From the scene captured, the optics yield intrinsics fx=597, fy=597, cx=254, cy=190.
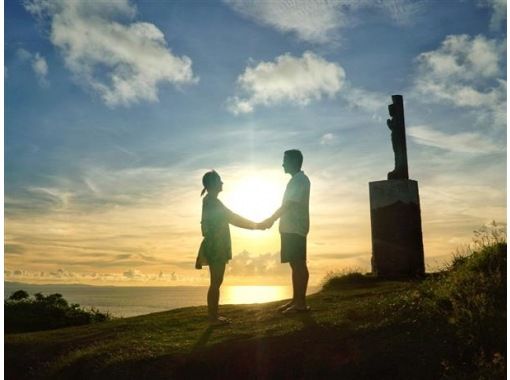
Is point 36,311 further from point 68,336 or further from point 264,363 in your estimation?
point 264,363

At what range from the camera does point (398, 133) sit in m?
16.6

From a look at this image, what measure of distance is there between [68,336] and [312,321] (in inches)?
179

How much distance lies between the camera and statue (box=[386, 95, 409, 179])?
53.4 ft

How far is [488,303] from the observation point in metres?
8.32

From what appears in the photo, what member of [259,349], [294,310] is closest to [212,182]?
[294,310]

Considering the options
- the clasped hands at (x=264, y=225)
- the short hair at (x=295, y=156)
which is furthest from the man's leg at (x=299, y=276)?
the short hair at (x=295, y=156)

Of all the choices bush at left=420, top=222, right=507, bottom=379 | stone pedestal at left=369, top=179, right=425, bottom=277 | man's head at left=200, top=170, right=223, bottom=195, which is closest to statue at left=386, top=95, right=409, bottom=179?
stone pedestal at left=369, top=179, right=425, bottom=277

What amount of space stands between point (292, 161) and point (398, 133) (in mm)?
7496

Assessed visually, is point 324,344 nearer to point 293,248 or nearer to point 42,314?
point 293,248

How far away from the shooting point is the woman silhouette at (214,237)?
961cm

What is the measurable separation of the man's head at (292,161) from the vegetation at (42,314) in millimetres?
7989

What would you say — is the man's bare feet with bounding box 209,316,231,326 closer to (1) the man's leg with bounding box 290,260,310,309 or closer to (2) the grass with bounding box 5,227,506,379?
(2) the grass with bounding box 5,227,506,379

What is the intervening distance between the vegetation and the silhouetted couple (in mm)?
6452

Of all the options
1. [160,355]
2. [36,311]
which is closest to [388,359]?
[160,355]
